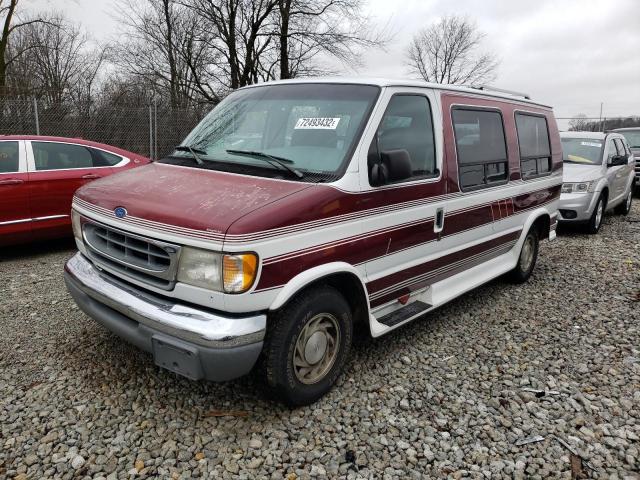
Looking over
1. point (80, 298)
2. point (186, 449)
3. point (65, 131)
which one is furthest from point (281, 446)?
point (65, 131)

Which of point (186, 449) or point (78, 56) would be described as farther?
point (78, 56)

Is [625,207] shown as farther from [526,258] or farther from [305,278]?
[305,278]

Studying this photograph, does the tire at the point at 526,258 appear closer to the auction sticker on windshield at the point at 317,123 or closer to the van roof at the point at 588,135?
the auction sticker on windshield at the point at 317,123

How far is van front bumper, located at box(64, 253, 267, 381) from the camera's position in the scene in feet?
8.43

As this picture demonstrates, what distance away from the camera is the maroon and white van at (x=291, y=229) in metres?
2.63

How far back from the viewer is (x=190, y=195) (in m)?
2.90

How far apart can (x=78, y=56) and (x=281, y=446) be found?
90.5 feet

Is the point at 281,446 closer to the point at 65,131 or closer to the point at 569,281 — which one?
the point at 569,281

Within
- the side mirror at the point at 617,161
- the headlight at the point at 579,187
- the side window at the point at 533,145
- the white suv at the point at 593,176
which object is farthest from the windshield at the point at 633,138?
the side window at the point at 533,145

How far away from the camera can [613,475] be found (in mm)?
2684

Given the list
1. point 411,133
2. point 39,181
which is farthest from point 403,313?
point 39,181

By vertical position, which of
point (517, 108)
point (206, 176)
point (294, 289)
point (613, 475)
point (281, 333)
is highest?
point (517, 108)

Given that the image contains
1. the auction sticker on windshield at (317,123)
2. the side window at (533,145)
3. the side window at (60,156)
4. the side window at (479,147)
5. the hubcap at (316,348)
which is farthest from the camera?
the side window at (60,156)

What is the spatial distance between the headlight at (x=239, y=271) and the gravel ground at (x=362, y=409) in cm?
98
